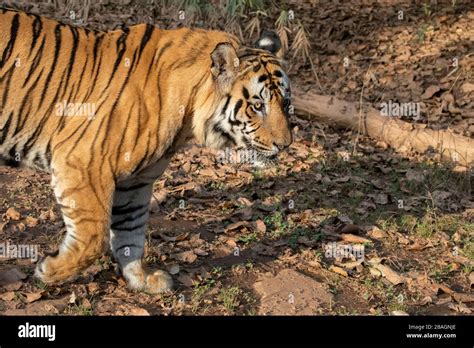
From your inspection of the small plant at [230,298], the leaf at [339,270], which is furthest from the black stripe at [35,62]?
the leaf at [339,270]

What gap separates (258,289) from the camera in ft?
15.2

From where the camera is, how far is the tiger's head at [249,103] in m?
4.11

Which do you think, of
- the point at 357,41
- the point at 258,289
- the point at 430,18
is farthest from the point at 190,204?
the point at 430,18

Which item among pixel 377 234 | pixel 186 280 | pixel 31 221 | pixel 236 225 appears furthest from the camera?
pixel 377 234

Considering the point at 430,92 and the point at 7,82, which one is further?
the point at 430,92

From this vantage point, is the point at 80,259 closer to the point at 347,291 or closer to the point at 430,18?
the point at 347,291

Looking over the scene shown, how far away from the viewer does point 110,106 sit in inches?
159

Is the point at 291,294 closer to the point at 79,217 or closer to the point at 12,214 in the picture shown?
the point at 79,217

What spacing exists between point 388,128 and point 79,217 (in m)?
4.61

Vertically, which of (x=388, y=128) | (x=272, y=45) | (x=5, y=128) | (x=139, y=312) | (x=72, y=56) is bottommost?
(x=139, y=312)

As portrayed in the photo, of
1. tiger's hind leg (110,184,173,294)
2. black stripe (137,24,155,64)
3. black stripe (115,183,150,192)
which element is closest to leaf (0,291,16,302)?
tiger's hind leg (110,184,173,294)

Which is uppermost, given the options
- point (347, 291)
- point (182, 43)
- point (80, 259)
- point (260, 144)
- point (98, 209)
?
point (182, 43)

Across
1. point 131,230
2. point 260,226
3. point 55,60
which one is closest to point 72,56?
point 55,60
